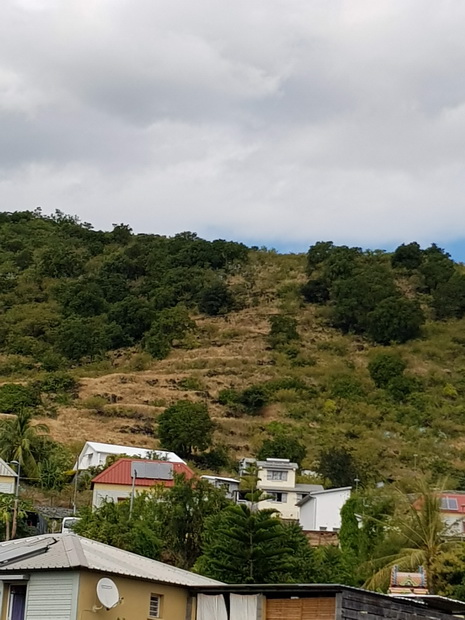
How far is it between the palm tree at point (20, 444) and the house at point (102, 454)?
3054mm

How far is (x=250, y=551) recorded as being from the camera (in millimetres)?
33406

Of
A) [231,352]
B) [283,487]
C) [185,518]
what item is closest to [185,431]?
[283,487]

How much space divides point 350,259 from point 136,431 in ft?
139

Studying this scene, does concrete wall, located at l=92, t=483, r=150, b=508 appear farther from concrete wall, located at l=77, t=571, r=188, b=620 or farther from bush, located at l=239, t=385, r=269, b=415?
bush, located at l=239, t=385, r=269, b=415

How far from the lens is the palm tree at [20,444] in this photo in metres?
58.6

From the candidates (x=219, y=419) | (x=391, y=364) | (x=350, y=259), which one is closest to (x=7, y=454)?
(x=219, y=419)

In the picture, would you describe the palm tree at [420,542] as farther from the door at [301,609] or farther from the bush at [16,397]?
the bush at [16,397]

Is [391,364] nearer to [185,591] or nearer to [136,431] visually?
[136,431]

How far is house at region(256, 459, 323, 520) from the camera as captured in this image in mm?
62034

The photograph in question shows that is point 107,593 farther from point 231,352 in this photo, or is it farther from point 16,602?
point 231,352

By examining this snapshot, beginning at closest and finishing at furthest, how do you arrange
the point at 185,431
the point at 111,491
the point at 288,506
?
the point at 111,491, the point at 288,506, the point at 185,431

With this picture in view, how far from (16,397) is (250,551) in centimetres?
4946

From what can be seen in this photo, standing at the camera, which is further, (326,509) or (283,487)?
(283,487)

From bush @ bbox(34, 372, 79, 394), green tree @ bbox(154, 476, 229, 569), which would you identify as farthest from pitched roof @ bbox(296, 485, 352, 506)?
bush @ bbox(34, 372, 79, 394)
